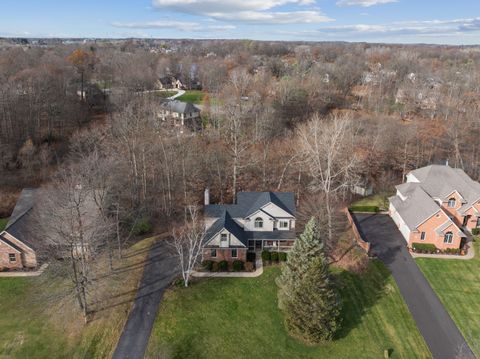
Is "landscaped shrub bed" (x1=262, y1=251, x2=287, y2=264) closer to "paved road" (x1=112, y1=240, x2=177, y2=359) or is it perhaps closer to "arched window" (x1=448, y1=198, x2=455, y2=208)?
"paved road" (x1=112, y1=240, x2=177, y2=359)

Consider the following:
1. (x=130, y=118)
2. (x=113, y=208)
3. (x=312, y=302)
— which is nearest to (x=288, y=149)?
(x=130, y=118)

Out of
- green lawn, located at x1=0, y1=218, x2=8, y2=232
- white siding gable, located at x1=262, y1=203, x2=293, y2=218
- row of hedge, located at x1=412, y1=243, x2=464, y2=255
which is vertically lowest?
row of hedge, located at x1=412, y1=243, x2=464, y2=255

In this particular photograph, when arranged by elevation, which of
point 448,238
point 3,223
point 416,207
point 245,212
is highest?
point 245,212

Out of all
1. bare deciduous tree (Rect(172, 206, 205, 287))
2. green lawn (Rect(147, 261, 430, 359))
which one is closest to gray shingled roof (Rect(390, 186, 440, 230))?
green lawn (Rect(147, 261, 430, 359))

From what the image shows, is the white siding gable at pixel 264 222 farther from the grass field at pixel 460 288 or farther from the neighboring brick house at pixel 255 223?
the grass field at pixel 460 288

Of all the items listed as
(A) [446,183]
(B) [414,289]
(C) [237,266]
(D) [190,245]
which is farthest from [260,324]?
(A) [446,183]

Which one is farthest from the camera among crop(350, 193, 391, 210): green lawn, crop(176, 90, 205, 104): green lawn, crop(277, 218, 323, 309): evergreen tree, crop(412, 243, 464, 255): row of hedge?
crop(176, 90, 205, 104): green lawn

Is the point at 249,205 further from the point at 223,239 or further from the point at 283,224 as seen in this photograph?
the point at 223,239
